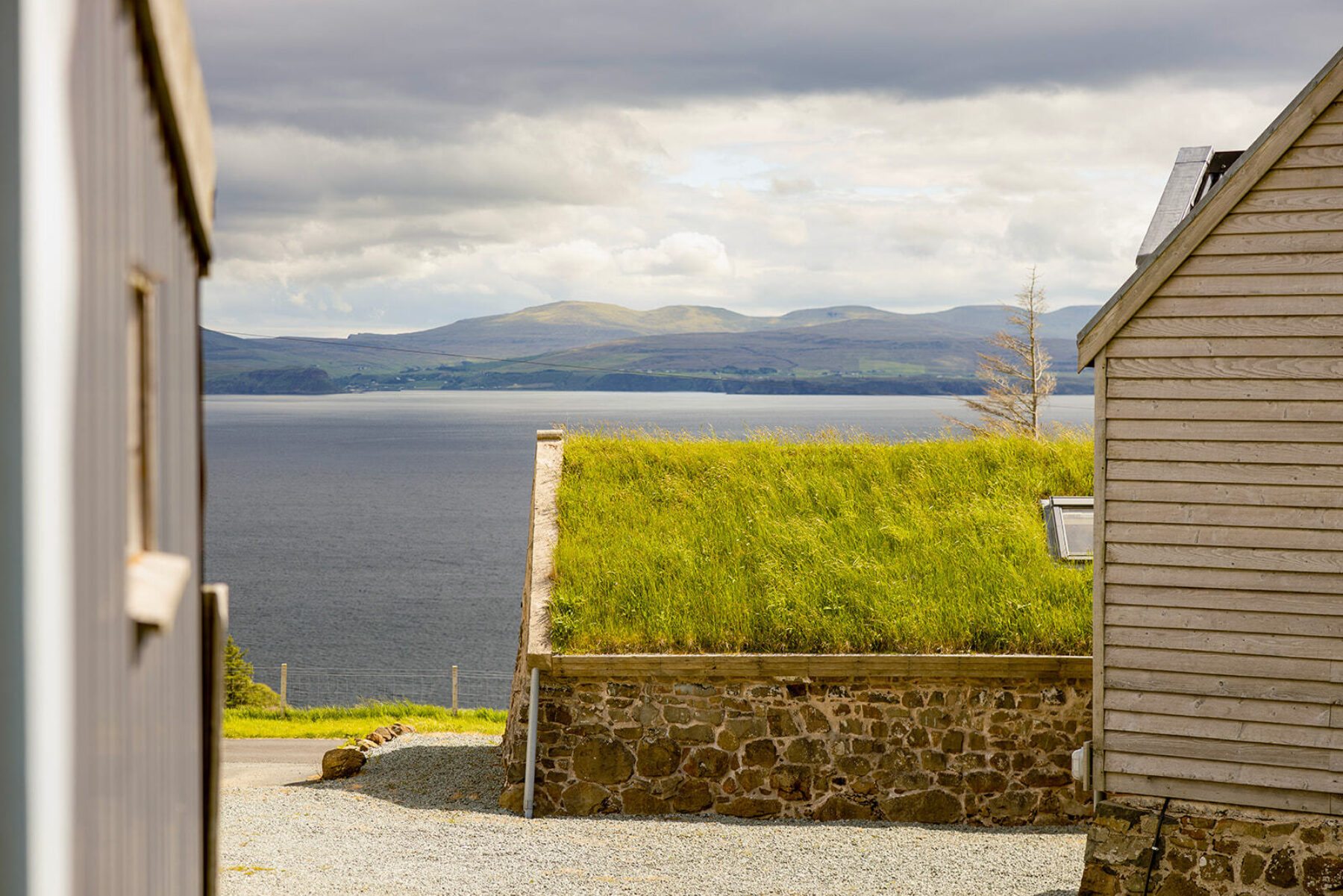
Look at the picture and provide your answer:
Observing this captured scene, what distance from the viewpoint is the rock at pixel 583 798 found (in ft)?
41.9

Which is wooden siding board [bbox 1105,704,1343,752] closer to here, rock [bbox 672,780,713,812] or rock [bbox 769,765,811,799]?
rock [bbox 769,765,811,799]

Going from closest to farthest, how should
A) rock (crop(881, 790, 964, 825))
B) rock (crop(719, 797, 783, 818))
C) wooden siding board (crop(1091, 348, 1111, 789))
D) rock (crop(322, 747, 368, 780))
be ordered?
wooden siding board (crop(1091, 348, 1111, 789)), rock (crop(881, 790, 964, 825)), rock (crop(719, 797, 783, 818)), rock (crop(322, 747, 368, 780))

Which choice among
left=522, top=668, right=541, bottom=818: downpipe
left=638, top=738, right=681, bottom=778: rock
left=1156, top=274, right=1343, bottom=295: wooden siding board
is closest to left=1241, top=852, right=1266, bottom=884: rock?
left=1156, top=274, right=1343, bottom=295: wooden siding board

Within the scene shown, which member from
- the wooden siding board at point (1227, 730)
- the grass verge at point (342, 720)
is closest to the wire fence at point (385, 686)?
the grass verge at point (342, 720)

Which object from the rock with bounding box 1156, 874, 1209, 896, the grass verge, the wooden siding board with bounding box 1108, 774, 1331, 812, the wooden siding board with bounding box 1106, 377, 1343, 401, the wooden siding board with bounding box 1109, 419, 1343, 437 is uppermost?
the wooden siding board with bounding box 1106, 377, 1343, 401

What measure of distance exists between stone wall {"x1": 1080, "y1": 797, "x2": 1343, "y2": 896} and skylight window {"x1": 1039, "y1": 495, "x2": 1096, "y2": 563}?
552 centimetres

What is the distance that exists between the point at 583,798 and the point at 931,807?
13.0 ft

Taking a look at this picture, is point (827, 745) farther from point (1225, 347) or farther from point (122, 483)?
point (122, 483)

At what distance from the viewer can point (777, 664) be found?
12.4 meters

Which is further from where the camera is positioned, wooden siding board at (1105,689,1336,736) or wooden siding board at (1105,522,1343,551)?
wooden siding board at (1105,689,1336,736)

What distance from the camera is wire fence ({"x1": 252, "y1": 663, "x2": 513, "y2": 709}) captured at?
1663 inches

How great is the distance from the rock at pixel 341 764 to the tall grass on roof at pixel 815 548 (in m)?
4.60

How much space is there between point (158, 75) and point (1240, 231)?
26.1 feet

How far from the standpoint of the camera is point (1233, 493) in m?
8.75
